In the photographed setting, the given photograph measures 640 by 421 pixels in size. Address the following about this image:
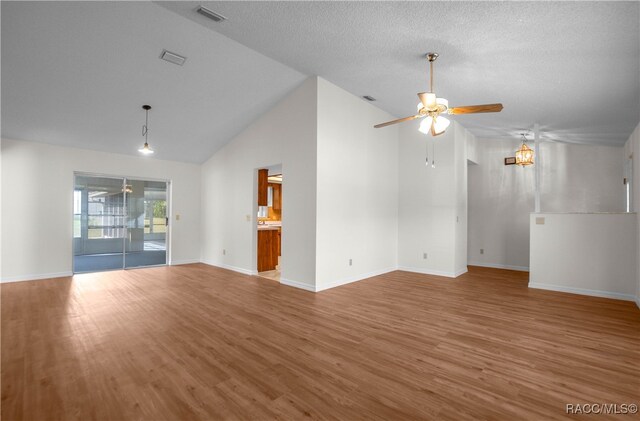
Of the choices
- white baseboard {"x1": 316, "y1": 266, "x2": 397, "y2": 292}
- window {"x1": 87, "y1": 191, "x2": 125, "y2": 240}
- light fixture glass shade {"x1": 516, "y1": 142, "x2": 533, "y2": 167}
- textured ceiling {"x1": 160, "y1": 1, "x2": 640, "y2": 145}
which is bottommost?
white baseboard {"x1": 316, "y1": 266, "x2": 397, "y2": 292}

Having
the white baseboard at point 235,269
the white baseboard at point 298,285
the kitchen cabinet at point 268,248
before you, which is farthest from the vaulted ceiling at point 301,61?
the white baseboard at point 298,285

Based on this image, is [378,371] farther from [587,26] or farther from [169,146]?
[169,146]

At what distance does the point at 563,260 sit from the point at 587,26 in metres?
3.79

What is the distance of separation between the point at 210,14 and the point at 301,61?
1448 millimetres

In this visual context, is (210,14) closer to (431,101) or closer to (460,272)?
(431,101)

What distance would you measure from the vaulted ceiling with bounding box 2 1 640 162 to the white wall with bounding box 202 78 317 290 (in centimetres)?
47

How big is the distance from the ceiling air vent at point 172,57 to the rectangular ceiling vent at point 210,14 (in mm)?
954

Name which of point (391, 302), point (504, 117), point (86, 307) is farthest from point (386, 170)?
point (86, 307)

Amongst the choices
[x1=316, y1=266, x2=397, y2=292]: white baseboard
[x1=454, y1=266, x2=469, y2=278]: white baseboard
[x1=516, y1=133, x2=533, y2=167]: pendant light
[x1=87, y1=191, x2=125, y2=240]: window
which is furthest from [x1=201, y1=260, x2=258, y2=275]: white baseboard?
[x1=516, y1=133, x2=533, y2=167]: pendant light

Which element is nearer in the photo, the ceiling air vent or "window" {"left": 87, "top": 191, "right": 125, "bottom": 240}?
the ceiling air vent

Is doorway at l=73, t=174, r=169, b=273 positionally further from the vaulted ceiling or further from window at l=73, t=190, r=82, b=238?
the vaulted ceiling

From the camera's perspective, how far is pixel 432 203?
21.0 ft

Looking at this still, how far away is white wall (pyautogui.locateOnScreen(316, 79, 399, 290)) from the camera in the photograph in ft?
16.5

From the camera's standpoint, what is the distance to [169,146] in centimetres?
664
